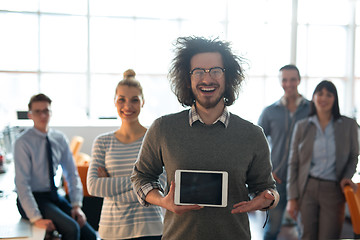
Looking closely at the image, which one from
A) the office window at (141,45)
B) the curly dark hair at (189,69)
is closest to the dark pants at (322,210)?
the curly dark hair at (189,69)

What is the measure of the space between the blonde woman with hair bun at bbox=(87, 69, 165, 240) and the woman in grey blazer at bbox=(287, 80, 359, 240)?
1.47 metres

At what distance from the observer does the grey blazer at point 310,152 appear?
331 centimetres

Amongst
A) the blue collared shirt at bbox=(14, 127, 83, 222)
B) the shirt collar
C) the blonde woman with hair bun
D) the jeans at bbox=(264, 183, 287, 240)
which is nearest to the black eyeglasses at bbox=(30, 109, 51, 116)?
the blue collared shirt at bbox=(14, 127, 83, 222)

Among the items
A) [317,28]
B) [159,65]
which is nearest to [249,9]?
[317,28]

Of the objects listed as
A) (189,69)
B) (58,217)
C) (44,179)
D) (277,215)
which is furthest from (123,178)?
(277,215)

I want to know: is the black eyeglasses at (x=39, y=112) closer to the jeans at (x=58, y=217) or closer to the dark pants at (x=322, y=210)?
the jeans at (x=58, y=217)

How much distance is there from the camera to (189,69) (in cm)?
178

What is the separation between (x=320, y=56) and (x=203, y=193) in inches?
339

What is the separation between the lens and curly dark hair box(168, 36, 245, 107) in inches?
68.6

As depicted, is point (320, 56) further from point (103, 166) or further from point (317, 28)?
point (103, 166)

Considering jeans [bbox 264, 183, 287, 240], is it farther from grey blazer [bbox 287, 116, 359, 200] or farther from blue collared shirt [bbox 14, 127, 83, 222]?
blue collared shirt [bbox 14, 127, 83, 222]

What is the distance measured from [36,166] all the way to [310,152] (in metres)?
2.20

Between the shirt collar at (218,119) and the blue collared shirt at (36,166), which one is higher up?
the shirt collar at (218,119)

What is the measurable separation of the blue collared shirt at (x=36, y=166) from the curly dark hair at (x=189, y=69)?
5.53ft
